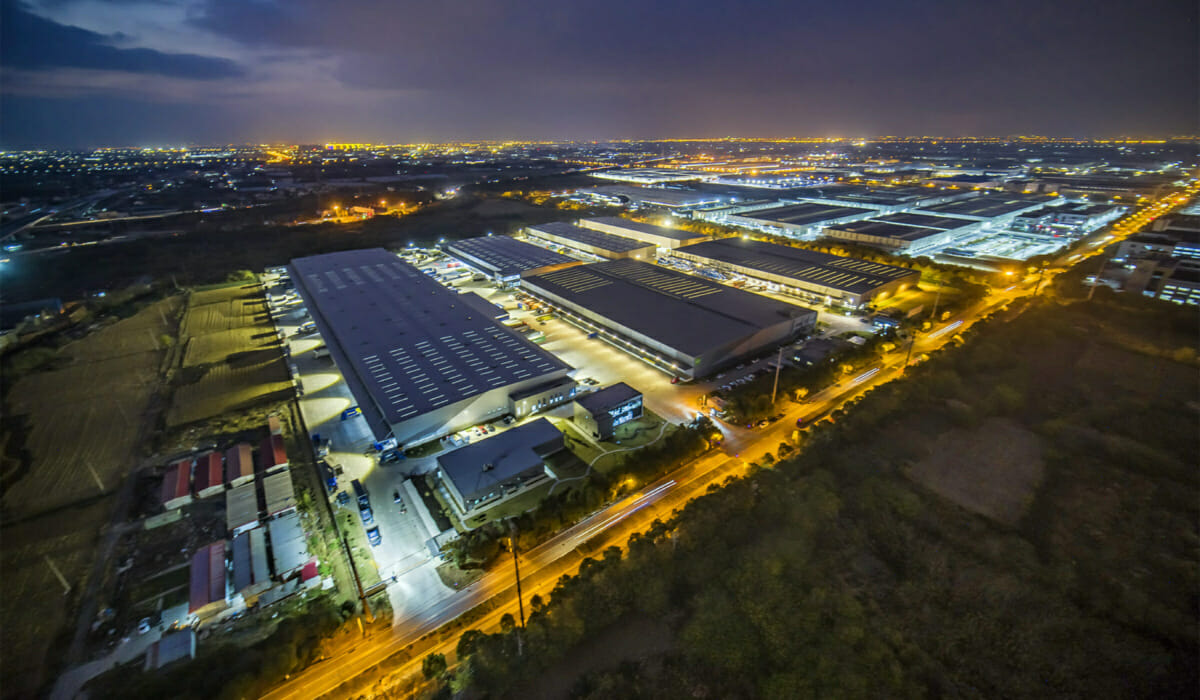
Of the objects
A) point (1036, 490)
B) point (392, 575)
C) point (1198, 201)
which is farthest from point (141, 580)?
point (1198, 201)

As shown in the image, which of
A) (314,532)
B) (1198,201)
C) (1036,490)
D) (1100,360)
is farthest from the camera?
(1198,201)

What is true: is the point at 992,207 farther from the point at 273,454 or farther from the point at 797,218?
the point at 273,454

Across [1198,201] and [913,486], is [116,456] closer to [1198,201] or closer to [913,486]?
[913,486]

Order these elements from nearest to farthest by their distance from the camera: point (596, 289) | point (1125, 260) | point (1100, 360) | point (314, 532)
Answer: point (314, 532) < point (1100, 360) < point (596, 289) < point (1125, 260)

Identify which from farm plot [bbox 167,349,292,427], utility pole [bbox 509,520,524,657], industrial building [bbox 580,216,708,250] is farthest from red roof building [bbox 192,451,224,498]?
industrial building [bbox 580,216,708,250]

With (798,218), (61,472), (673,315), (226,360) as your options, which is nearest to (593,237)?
(673,315)

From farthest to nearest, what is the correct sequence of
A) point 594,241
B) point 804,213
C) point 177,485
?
1. point 804,213
2. point 594,241
3. point 177,485
